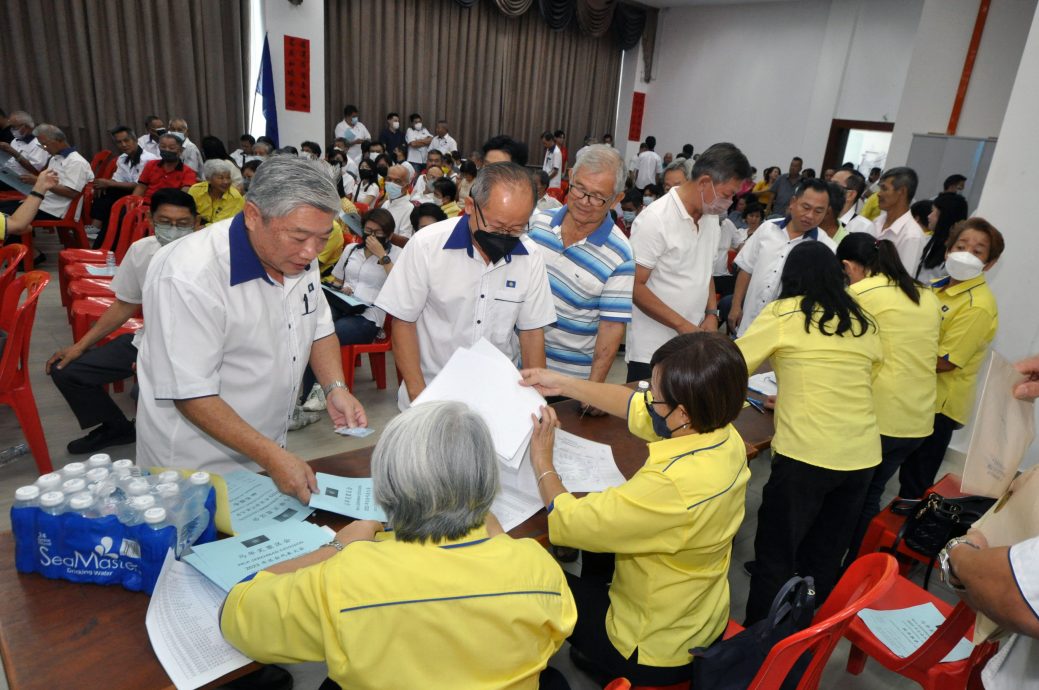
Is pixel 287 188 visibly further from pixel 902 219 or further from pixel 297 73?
pixel 297 73

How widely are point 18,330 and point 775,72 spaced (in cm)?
1324

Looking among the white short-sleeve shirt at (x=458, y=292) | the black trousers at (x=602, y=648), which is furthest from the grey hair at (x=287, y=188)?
the black trousers at (x=602, y=648)

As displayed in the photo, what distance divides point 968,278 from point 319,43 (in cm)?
938

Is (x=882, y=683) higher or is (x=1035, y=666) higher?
(x=1035, y=666)

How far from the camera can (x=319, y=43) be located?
9.50 m

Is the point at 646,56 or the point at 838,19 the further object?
the point at 646,56

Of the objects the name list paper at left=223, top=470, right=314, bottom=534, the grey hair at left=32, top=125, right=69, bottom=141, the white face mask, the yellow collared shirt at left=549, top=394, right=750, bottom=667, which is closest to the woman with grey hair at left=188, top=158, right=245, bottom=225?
the grey hair at left=32, top=125, right=69, bottom=141

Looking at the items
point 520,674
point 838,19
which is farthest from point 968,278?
point 838,19

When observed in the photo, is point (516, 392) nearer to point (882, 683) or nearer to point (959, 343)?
point (882, 683)

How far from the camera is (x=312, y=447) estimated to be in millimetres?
3420

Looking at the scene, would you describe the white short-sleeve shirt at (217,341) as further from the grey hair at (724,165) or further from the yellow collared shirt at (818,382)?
the grey hair at (724,165)

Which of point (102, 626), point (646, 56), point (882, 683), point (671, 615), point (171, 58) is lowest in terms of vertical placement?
point (882, 683)

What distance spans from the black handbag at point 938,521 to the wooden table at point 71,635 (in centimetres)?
216

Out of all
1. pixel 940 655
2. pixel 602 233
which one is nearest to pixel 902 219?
pixel 602 233
